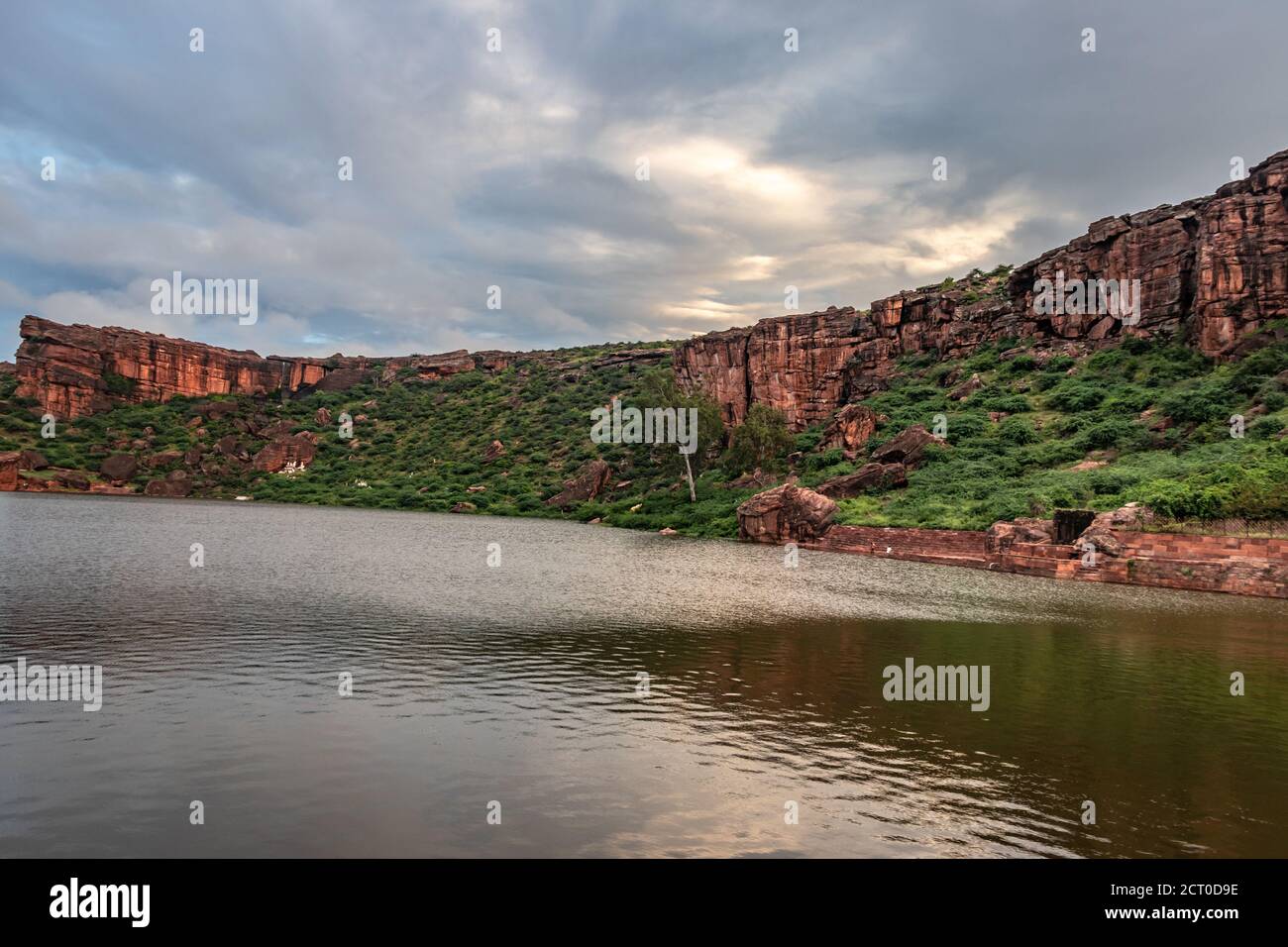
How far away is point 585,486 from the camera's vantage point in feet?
305

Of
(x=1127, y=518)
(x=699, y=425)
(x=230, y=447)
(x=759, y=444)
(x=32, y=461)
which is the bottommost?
(x=1127, y=518)

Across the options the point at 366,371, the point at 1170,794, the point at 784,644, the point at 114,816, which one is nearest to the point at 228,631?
the point at 114,816

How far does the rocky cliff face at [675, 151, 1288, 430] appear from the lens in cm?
6222

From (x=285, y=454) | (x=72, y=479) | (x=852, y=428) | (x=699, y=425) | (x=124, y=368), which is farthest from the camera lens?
(x=124, y=368)

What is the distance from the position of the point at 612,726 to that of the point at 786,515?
158 ft

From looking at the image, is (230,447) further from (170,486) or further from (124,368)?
(124,368)

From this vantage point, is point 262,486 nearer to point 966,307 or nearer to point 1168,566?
point 966,307

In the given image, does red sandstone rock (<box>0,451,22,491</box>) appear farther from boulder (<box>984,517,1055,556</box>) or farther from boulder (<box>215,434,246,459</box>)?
boulder (<box>984,517,1055,556</box>)

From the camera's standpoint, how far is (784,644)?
66.9 feet

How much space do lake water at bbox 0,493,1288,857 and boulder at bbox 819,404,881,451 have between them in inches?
1900

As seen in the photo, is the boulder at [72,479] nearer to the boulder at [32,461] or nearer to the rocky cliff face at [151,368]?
the boulder at [32,461]
